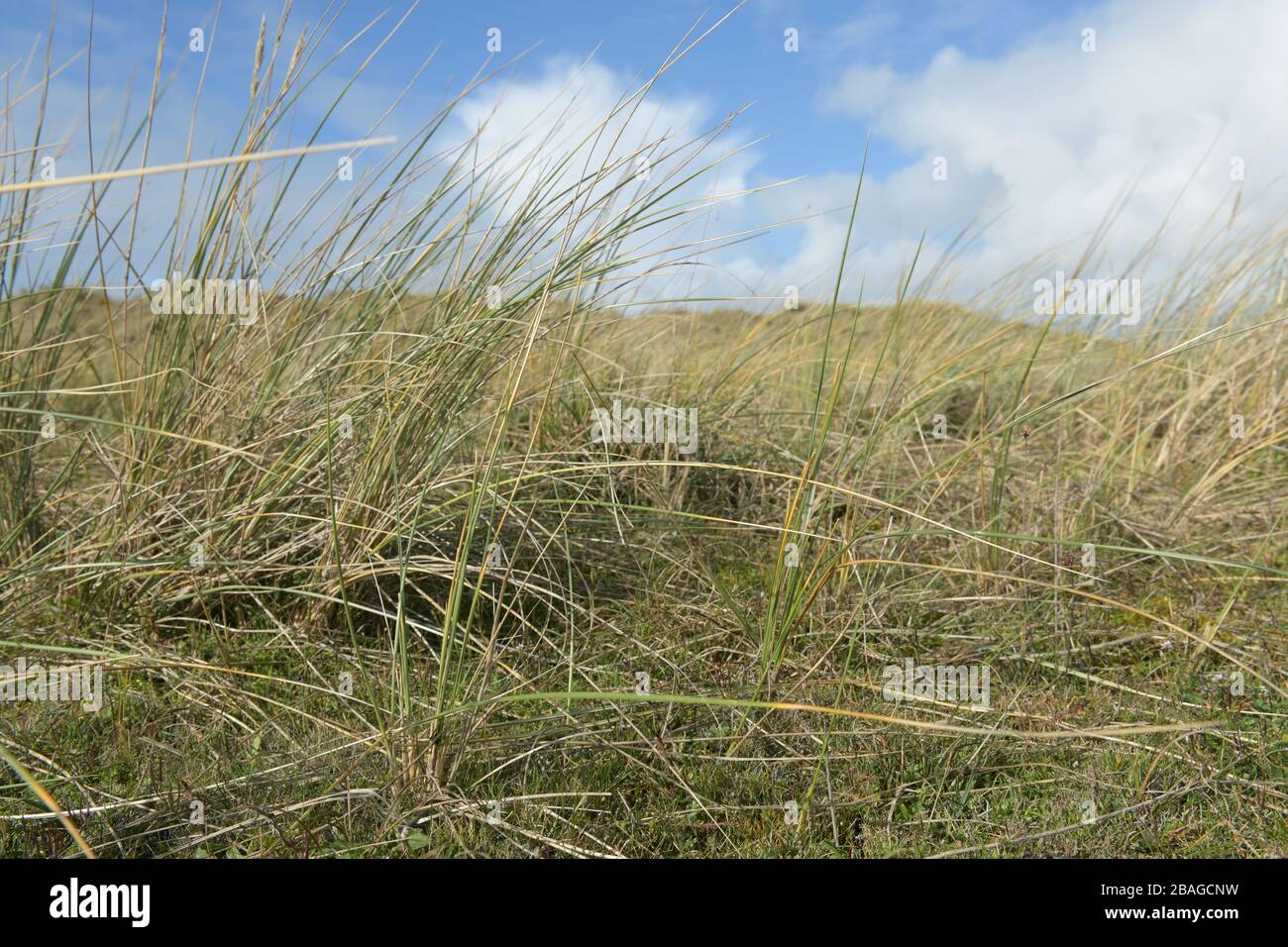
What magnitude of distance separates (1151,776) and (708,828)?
929 mm

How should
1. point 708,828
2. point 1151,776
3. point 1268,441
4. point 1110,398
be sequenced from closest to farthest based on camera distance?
point 708,828
point 1151,776
point 1268,441
point 1110,398

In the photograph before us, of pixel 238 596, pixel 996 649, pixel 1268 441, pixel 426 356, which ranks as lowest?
pixel 996 649

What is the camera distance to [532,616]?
2334 mm

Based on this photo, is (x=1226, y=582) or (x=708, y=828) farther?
(x=1226, y=582)

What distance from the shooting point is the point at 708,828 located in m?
1.57

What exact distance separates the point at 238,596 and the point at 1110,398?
370 centimetres

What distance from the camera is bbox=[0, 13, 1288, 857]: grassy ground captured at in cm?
157

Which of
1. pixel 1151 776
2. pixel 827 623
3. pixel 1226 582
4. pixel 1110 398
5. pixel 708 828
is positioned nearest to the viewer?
pixel 708 828

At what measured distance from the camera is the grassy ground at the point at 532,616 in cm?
157

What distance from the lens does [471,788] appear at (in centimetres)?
157

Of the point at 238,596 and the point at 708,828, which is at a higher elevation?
the point at 238,596
